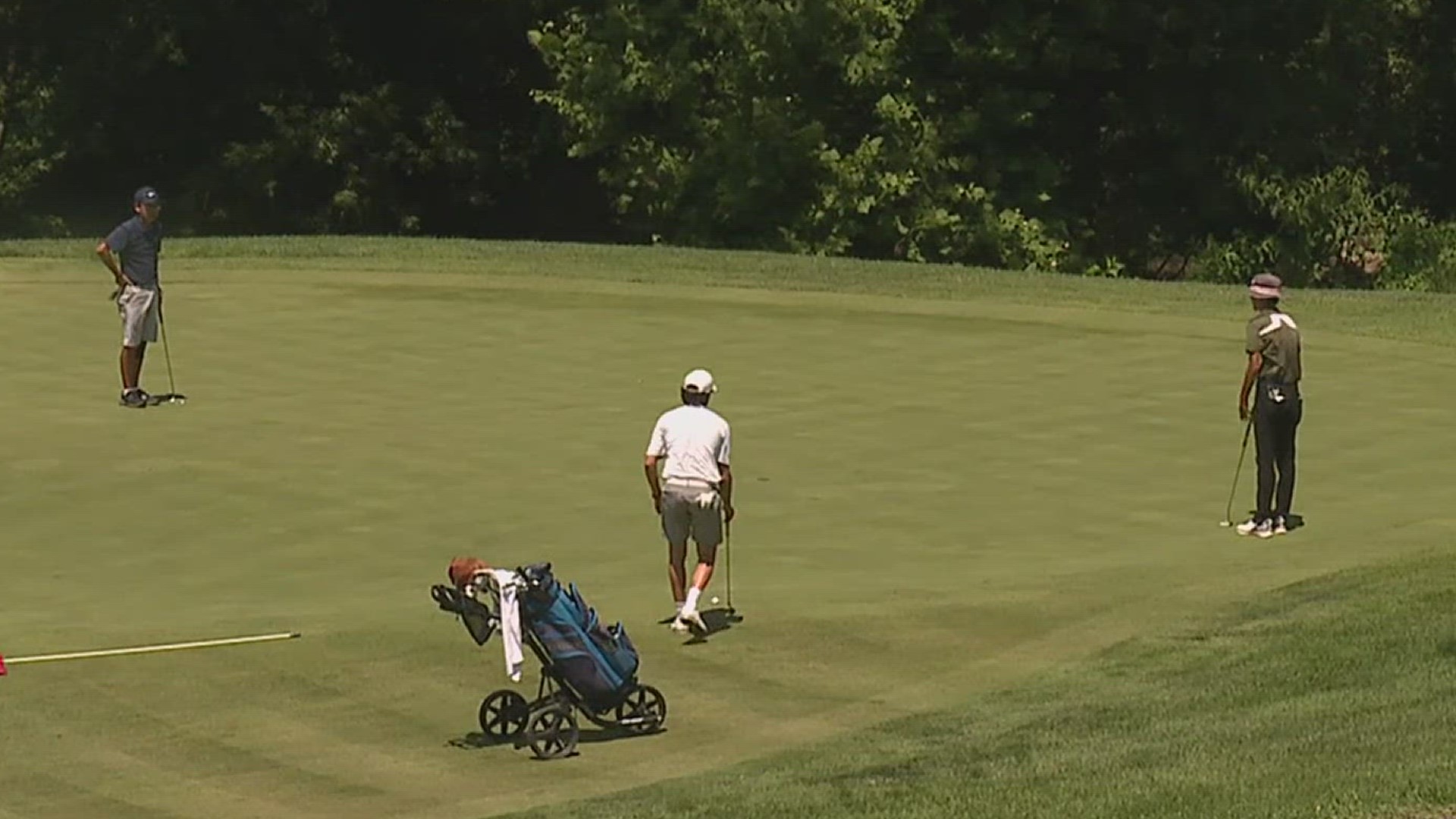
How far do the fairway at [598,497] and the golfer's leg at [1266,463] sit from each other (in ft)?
1.09

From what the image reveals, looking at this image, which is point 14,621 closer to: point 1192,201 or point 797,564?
point 797,564

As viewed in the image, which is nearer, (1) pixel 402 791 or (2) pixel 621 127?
(1) pixel 402 791

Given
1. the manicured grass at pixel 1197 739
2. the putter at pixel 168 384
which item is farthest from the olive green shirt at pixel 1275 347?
the putter at pixel 168 384

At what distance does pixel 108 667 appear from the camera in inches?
621

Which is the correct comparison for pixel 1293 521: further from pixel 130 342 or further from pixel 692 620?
pixel 130 342

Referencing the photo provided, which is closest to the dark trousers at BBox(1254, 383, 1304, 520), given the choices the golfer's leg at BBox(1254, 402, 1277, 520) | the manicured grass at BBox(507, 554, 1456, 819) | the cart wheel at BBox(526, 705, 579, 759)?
the golfer's leg at BBox(1254, 402, 1277, 520)

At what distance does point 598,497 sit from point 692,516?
12.1 feet

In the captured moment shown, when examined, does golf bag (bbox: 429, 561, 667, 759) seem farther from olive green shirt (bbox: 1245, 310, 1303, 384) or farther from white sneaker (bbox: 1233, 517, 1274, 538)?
olive green shirt (bbox: 1245, 310, 1303, 384)

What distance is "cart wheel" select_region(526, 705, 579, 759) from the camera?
14.4 m

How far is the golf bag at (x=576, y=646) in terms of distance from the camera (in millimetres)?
14484

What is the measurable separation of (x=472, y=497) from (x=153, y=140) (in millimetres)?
42256

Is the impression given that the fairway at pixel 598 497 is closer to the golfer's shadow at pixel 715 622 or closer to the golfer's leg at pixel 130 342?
the golfer's shadow at pixel 715 622

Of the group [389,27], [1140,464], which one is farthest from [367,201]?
[1140,464]

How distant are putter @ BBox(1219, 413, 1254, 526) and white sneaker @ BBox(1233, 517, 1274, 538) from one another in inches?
9.8
